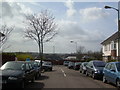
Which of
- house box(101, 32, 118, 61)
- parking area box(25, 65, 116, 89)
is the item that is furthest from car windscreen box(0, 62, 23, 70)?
house box(101, 32, 118, 61)

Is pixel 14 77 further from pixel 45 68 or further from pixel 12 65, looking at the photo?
pixel 45 68

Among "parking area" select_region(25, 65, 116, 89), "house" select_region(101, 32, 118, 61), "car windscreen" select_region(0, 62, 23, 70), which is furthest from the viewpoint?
"house" select_region(101, 32, 118, 61)

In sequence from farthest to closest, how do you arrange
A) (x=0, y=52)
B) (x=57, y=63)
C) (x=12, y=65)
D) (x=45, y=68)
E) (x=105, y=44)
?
(x=57, y=63) < (x=105, y=44) < (x=45, y=68) < (x=0, y=52) < (x=12, y=65)

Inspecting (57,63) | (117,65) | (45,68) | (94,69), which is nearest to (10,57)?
(45,68)

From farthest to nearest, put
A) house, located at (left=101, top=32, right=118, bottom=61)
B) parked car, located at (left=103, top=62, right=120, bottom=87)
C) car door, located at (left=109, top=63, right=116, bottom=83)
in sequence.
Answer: house, located at (left=101, top=32, right=118, bottom=61)
car door, located at (left=109, top=63, right=116, bottom=83)
parked car, located at (left=103, top=62, right=120, bottom=87)

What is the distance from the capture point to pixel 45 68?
113ft

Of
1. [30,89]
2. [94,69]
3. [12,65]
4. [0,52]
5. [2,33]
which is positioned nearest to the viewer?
[30,89]

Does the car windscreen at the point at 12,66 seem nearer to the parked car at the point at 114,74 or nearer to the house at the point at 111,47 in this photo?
the parked car at the point at 114,74

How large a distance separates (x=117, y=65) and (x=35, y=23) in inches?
907

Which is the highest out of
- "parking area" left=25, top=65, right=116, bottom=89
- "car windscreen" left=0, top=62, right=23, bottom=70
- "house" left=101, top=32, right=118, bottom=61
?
"house" left=101, top=32, right=118, bottom=61

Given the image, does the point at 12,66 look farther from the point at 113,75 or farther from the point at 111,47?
the point at 111,47

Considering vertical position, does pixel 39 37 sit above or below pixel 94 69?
above

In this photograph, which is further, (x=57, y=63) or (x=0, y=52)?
(x=57, y=63)

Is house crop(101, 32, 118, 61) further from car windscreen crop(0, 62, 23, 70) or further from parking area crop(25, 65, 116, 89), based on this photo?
car windscreen crop(0, 62, 23, 70)
